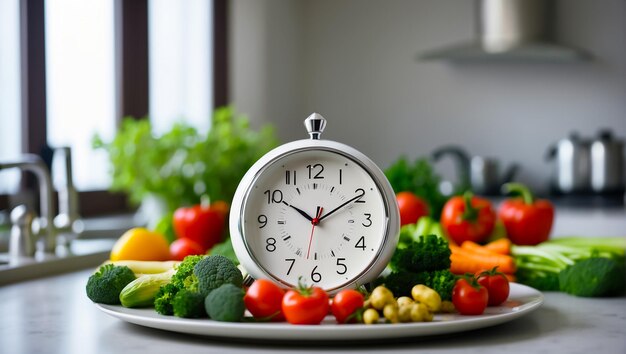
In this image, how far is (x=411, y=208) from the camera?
2.14 meters

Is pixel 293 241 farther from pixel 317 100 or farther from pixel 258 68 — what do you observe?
pixel 317 100

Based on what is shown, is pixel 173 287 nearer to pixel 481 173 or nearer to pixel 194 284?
pixel 194 284

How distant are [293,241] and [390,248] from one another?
15cm

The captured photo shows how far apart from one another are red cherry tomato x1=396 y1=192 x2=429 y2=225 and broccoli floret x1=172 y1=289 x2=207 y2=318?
1.02m

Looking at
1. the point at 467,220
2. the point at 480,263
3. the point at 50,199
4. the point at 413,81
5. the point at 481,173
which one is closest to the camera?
the point at 480,263

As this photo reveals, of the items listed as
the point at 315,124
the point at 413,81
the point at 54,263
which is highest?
the point at 413,81

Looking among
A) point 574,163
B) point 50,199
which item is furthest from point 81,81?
point 574,163

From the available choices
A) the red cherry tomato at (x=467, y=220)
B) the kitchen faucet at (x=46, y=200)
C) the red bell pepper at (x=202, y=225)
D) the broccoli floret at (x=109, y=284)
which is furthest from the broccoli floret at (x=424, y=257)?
the kitchen faucet at (x=46, y=200)

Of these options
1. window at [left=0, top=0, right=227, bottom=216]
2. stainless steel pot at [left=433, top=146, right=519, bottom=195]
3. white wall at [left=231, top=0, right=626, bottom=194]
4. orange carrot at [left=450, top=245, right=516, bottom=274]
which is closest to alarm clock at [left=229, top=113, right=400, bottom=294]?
orange carrot at [left=450, top=245, right=516, bottom=274]

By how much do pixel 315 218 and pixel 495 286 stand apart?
0.31 metres

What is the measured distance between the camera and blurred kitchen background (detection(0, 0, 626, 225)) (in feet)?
12.0

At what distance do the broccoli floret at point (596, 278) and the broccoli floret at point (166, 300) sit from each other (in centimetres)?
81

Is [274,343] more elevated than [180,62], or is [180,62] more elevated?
[180,62]

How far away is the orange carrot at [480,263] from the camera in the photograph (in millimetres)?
1665
